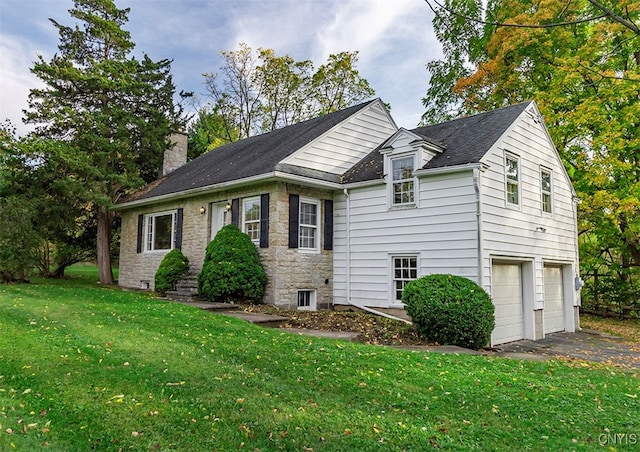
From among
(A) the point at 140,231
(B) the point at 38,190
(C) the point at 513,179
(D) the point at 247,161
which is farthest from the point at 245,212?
(B) the point at 38,190

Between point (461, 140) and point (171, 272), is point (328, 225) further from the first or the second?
point (171, 272)

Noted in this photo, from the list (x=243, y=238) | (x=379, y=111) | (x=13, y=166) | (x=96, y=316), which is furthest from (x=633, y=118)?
(x=13, y=166)

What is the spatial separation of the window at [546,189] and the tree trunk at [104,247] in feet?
52.8

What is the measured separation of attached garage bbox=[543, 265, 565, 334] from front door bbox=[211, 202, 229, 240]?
367 inches

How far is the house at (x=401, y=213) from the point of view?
9.79 m

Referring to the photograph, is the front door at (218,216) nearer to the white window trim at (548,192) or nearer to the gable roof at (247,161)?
the gable roof at (247,161)

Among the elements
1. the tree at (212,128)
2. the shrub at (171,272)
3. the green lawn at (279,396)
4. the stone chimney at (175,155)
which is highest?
the tree at (212,128)

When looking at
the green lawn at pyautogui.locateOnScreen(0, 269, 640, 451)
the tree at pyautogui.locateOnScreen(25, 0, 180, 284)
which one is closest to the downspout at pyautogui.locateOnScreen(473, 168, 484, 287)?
the green lawn at pyautogui.locateOnScreen(0, 269, 640, 451)

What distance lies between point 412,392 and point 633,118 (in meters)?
14.1

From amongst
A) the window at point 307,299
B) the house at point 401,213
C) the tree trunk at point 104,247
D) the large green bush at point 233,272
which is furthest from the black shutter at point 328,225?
the tree trunk at point 104,247

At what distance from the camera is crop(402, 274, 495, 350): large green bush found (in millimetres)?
7977

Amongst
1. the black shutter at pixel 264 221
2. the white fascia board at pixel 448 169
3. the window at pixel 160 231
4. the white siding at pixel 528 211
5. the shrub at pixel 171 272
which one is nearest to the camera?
the white fascia board at pixel 448 169

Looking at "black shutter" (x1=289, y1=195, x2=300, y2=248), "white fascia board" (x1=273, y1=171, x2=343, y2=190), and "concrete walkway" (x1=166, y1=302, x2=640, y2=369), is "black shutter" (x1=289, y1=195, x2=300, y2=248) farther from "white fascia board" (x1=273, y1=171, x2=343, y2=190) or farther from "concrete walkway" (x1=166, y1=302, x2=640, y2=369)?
"concrete walkway" (x1=166, y1=302, x2=640, y2=369)

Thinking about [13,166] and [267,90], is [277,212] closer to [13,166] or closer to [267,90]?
[13,166]
